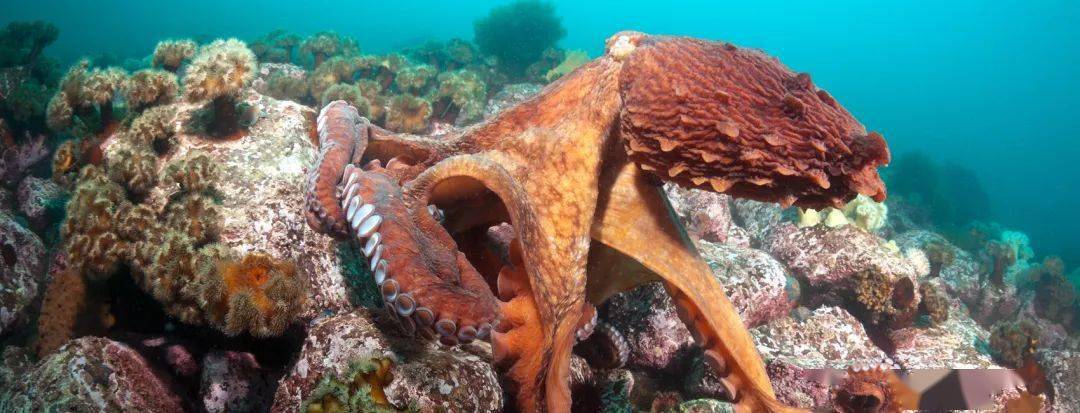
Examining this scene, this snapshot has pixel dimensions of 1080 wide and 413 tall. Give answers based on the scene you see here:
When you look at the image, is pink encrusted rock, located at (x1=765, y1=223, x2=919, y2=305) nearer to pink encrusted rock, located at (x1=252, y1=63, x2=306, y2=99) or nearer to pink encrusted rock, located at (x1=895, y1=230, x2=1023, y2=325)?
pink encrusted rock, located at (x1=895, y1=230, x2=1023, y2=325)

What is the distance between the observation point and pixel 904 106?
413 feet

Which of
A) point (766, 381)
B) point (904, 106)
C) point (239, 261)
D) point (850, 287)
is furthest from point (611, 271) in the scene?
point (904, 106)

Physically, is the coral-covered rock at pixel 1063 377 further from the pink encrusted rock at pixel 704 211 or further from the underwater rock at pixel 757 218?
the pink encrusted rock at pixel 704 211

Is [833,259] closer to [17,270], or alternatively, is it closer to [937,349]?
[937,349]

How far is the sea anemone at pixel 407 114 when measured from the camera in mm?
7738

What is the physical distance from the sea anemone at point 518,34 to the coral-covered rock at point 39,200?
42.7 ft

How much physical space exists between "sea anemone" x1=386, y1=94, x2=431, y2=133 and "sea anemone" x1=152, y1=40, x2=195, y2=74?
2743 mm

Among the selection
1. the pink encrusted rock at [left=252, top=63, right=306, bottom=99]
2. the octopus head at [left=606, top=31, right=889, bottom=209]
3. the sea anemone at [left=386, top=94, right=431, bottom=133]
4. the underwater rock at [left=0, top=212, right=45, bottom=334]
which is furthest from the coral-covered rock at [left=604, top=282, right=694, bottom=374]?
the pink encrusted rock at [left=252, top=63, right=306, bottom=99]

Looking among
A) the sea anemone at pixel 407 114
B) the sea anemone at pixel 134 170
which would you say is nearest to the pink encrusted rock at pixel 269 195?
the sea anemone at pixel 134 170

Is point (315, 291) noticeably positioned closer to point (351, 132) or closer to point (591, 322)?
point (351, 132)

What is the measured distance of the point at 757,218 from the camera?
32.8 feet

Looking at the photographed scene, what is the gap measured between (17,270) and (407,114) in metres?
4.94

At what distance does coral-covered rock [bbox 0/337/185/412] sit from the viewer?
7.94 feet

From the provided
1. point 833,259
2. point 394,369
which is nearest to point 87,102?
point 394,369
